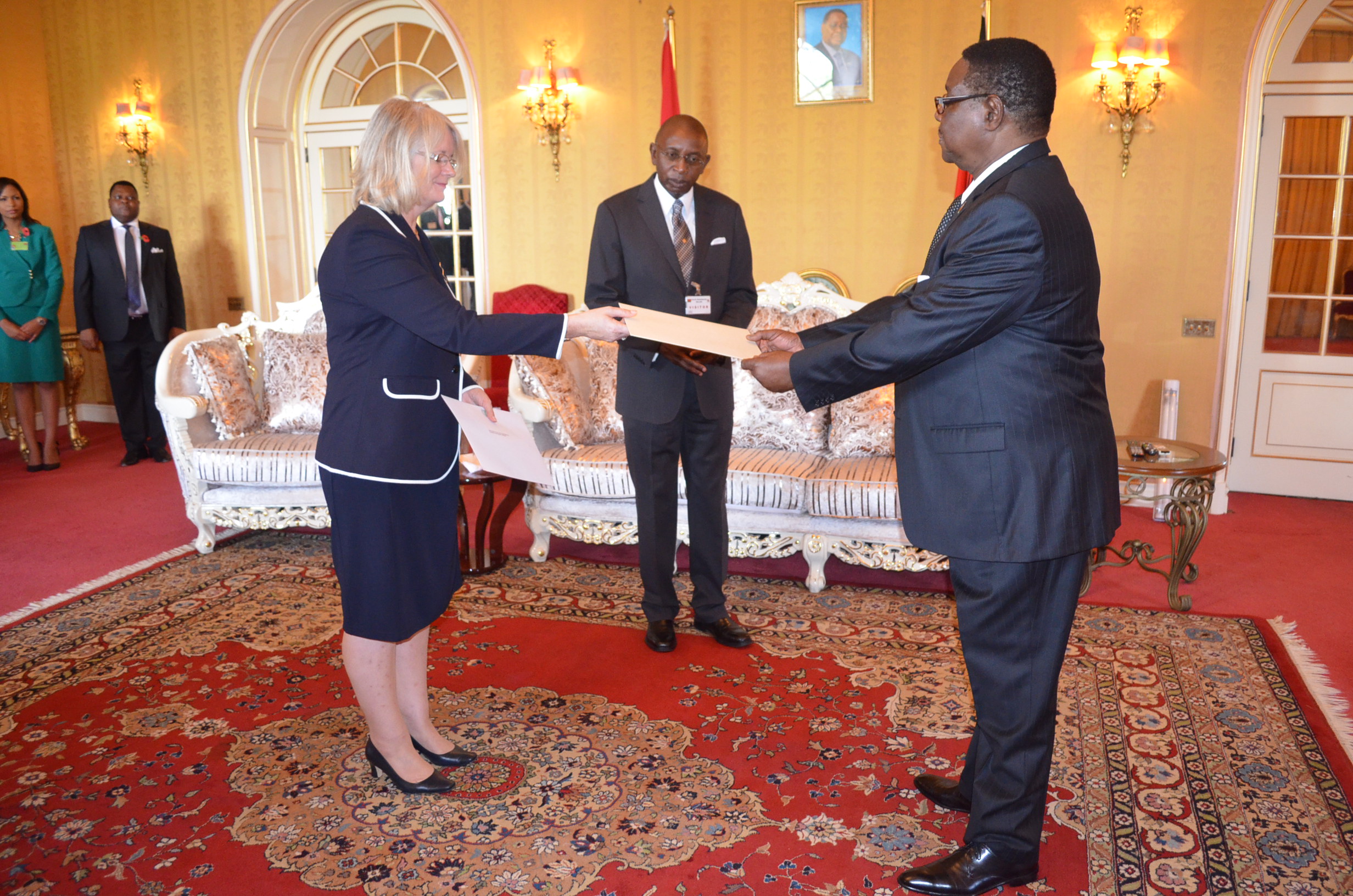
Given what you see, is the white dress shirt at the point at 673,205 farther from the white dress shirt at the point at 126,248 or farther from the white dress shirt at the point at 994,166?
the white dress shirt at the point at 126,248

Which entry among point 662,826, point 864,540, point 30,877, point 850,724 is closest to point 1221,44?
point 864,540

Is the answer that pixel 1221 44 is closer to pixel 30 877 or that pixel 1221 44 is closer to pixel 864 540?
pixel 864 540

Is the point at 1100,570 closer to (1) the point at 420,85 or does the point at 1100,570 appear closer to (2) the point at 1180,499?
(2) the point at 1180,499

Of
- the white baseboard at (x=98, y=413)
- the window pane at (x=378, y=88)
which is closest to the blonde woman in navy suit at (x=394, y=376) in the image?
the window pane at (x=378, y=88)

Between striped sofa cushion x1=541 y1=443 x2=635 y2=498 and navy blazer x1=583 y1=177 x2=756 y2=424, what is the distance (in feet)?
2.92

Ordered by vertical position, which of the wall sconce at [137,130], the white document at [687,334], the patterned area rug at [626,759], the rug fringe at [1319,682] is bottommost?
the patterned area rug at [626,759]

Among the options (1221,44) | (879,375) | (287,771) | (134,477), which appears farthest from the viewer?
(134,477)

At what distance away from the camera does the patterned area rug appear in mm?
2115

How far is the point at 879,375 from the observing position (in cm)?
186

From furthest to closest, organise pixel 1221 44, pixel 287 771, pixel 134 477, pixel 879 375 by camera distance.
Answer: pixel 134 477
pixel 1221 44
pixel 287 771
pixel 879 375

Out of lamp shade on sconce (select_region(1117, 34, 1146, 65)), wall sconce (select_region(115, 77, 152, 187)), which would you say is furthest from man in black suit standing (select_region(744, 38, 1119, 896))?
wall sconce (select_region(115, 77, 152, 187))

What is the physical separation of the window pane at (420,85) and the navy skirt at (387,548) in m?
5.69

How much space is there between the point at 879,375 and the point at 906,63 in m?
4.47

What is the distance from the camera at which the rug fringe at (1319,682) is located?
107 inches
